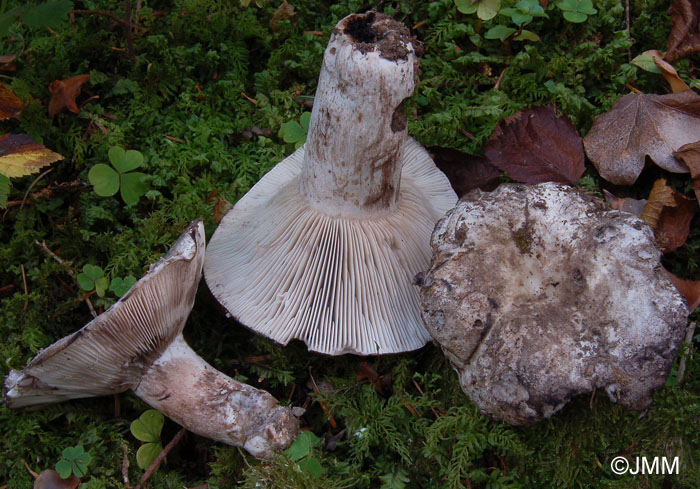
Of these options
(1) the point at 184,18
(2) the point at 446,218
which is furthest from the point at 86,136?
(2) the point at 446,218

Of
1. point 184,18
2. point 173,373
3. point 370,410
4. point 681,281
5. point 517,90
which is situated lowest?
point 370,410

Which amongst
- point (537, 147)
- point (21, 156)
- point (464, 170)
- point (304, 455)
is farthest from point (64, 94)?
point (537, 147)

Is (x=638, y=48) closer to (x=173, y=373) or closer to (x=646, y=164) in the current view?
(x=646, y=164)

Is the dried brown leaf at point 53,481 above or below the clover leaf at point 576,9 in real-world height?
below

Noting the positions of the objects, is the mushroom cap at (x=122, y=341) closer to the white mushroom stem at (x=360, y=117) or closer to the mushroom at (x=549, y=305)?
the white mushroom stem at (x=360, y=117)

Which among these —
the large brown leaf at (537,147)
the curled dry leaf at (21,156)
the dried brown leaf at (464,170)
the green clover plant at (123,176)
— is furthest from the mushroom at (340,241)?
the curled dry leaf at (21,156)

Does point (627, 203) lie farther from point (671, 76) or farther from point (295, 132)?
point (295, 132)

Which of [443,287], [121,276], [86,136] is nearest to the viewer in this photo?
[443,287]
